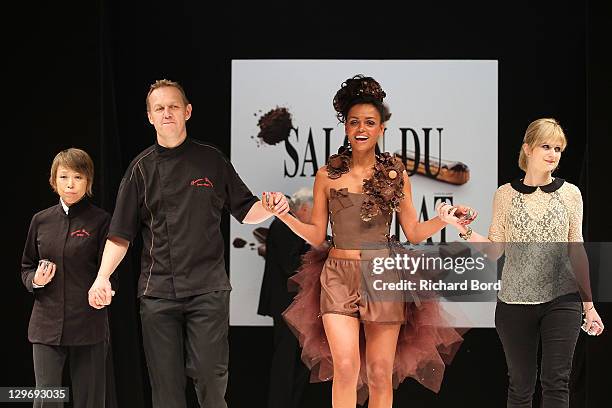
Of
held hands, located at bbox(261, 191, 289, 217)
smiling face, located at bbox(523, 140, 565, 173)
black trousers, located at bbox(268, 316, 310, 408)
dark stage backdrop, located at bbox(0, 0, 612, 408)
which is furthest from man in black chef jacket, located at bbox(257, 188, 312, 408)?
smiling face, located at bbox(523, 140, 565, 173)

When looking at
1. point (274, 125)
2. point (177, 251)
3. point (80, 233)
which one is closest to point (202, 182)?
point (177, 251)

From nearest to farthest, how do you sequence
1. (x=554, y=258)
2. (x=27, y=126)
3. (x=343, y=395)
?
1. (x=343, y=395)
2. (x=554, y=258)
3. (x=27, y=126)

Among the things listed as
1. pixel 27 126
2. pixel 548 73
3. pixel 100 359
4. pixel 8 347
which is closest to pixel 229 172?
pixel 100 359

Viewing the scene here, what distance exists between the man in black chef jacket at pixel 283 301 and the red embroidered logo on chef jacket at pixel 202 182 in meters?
1.27

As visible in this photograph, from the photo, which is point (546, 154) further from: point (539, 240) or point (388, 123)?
point (388, 123)

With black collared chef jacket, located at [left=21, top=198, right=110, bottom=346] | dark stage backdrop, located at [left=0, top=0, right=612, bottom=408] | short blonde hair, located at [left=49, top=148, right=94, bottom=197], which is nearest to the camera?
black collared chef jacket, located at [left=21, top=198, right=110, bottom=346]

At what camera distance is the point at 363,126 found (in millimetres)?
4820

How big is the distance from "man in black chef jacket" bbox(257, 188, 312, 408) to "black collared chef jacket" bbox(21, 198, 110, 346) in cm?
128

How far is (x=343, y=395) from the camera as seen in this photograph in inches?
181

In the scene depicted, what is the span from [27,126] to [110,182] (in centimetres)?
60

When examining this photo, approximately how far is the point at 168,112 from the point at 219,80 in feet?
4.60

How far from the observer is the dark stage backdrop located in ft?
19.1

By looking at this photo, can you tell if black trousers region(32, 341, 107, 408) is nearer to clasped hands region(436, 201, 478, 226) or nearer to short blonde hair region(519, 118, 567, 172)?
clasped hands region(436, 201, 478, 226)

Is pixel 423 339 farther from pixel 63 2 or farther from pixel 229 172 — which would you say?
pixel 63 2
